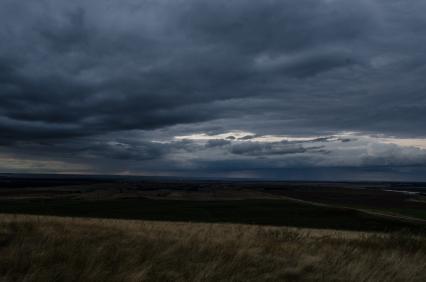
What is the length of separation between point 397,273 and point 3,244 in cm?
882

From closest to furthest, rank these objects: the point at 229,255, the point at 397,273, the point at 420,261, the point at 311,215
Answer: the point at 397,273 → the point at 229,255 → the point at 420,261 → the point at 311,215

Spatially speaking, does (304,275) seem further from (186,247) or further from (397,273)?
(186,247)

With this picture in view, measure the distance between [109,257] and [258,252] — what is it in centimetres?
409

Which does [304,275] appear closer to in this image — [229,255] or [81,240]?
[229,255]

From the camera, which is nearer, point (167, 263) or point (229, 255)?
point (167, 263)

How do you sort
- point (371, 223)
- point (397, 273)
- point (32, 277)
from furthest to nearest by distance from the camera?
1. point (371, 223)
2. point (397, 273)
3. point (32, 277)

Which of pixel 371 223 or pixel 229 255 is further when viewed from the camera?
pixel 371 223

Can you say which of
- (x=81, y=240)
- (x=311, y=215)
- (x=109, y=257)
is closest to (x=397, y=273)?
(x=109, y=257)

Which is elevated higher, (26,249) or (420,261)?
(26,249)

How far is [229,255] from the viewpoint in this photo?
1013 cm

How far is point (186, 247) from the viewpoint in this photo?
35.2 ft

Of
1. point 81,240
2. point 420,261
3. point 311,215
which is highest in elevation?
point 81,240

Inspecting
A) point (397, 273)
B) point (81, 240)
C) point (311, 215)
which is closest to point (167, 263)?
point (81, 240)

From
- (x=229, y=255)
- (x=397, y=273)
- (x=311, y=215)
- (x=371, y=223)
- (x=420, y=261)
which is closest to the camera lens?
(x=397, y=273)
